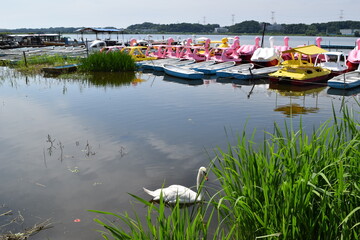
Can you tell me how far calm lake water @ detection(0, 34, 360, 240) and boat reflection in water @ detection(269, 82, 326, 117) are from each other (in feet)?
0.17

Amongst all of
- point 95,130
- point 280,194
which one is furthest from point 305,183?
point 95,130

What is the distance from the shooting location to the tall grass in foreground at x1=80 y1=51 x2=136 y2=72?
23859 millimetres

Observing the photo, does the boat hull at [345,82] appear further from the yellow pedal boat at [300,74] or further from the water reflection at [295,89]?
the yellow pedal boat at [300,74]

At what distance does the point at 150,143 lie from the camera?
9.37 m

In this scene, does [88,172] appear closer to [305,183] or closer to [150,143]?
[150,143]

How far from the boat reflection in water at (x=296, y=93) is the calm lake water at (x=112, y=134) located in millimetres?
52

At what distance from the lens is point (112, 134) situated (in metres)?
10.2

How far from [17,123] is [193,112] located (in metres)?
6.37

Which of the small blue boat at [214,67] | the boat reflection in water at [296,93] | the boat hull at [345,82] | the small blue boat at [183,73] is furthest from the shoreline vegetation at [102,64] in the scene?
the boat hull at [345,82]

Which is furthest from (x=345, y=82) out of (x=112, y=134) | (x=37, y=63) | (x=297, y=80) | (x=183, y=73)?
(x=37, y=63)

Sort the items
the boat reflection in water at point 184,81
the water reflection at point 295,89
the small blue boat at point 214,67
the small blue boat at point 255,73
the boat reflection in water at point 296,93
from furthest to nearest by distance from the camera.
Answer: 1. the small blue boat at point 214,67
2. the small blue boat at point 255,73
3. the boat reflection in water at point 184,81
4. the water reflection at point 295,89
5. the boat reflection in water at point 296,93

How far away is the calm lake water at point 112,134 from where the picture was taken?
251 inches

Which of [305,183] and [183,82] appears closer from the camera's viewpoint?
[305,183]

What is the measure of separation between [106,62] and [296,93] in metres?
13.8
